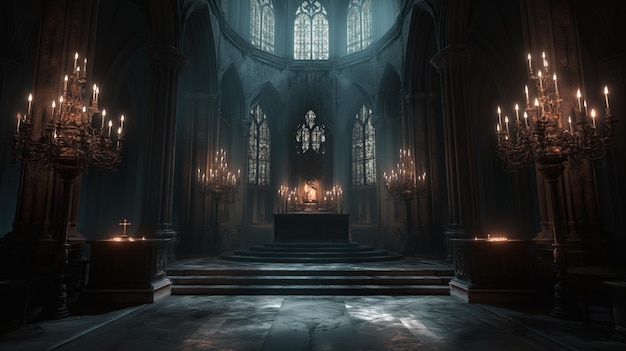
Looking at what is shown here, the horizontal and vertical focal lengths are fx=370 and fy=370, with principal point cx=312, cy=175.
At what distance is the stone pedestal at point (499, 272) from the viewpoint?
7.23 meters

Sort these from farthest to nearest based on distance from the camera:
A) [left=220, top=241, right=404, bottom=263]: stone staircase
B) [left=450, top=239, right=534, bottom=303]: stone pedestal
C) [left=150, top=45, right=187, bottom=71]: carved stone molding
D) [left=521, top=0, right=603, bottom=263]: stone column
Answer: [left=220, top=241, right=404, bottom=263]: stone staircase, [left=150, top=45, right=187, bottom=71]: carved stone molding, [left=450, top=239, right=534, bottom=303]: stone pedestal, [left=521, top=0, right=603, bottom=263]: stone column

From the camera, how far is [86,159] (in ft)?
19.5

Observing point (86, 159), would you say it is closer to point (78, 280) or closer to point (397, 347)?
point (78, 280)

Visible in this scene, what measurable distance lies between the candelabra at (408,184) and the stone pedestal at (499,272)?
6.49 meters

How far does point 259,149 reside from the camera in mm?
21828

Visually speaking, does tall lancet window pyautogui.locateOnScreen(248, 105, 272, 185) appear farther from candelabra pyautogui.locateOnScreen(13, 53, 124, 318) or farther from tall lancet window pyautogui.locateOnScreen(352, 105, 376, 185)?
candelabra pyautogui.locateOnScreen(13, 53, 124, 318)

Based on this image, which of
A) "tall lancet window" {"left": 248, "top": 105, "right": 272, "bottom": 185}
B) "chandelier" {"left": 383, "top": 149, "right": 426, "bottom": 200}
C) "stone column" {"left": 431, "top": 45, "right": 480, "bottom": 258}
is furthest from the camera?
"tall lancet window" {"left": 248, "top": 105, "right": 272, "bottom": 185}

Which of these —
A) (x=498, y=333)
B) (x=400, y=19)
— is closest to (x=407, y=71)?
(x=400, y=19)

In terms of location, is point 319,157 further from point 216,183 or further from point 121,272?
point 121,272

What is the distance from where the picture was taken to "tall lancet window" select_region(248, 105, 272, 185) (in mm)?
21391

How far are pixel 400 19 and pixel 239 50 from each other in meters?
8.17

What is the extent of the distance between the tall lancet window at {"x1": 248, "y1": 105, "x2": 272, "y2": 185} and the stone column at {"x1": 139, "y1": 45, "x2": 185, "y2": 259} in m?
9.80

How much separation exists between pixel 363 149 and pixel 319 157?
514 centimetres

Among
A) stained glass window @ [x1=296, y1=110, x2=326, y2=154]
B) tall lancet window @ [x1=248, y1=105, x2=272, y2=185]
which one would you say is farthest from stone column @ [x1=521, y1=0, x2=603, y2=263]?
tall lancet window @ [x1=248, y1=105, x2=272, y2=185]
